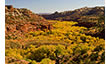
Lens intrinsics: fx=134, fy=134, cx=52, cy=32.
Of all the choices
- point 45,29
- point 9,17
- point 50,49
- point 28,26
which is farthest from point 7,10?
point 50,49

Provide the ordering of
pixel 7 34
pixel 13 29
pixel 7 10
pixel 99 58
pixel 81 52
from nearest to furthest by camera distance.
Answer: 1. pixel 99 58
2. pixel 81 52
3. pixel 7 34
4. pixel 13 29
5. pixel 7 10

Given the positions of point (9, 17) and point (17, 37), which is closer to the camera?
point (17, 37)

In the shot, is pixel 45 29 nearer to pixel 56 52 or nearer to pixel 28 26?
pixel 28 26

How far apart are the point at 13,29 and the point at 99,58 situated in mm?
16069

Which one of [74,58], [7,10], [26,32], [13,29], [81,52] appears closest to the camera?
[74,58]

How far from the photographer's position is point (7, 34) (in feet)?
64.6

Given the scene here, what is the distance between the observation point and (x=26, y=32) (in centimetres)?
2430

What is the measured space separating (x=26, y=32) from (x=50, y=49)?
12.7m

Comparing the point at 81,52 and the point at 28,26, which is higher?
the point at 28,26

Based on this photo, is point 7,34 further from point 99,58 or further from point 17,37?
point 99,58

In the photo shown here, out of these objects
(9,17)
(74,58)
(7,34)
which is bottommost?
(74,58)

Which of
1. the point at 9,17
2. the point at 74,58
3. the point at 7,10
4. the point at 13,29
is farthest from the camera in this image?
the point at 7,10

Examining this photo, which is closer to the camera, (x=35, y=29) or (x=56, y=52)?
(x=56, y=52)

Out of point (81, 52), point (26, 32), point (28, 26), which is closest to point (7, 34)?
point (26, 32)
